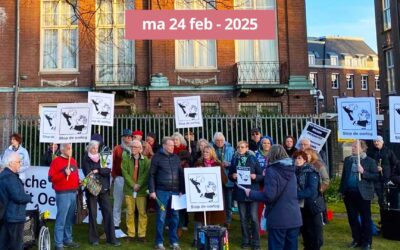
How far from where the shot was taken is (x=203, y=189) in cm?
840

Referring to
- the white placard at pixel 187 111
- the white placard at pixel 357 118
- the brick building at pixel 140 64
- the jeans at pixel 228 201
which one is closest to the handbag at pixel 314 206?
the white placard at pixel 357 118

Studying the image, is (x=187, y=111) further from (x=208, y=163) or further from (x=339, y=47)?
(x=339, y=47)

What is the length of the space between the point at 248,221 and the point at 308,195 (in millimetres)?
2006

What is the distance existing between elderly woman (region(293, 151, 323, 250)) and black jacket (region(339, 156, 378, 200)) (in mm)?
1334

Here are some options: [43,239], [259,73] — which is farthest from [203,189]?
[259,73]

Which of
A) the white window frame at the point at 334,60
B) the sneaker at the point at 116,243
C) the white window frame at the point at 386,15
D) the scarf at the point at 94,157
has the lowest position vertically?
the sneaker at the point at 116,243

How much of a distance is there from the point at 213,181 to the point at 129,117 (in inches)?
319

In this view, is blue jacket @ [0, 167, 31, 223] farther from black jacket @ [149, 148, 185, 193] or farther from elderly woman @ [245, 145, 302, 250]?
elderly woman @ [245, 145, 302, 250]

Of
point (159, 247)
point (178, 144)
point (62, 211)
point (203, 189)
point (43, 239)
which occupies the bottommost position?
point (159, 247)

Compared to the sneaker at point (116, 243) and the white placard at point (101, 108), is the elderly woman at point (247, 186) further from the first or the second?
the white placard at point (101, 108)

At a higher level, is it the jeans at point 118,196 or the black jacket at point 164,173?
the black jacket at point 164,173

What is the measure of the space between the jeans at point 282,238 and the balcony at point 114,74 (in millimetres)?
13352

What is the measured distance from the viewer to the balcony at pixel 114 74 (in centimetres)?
1875

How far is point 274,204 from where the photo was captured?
6195 mm
